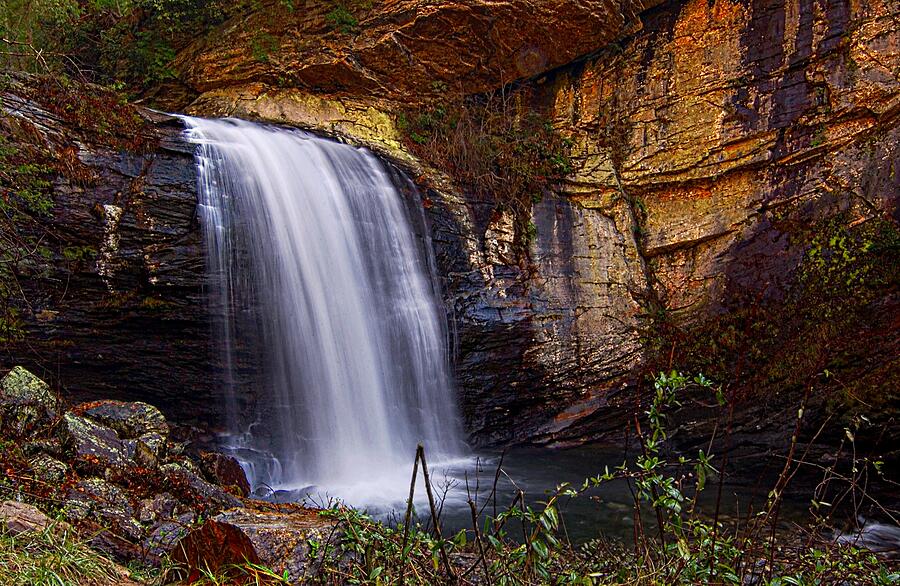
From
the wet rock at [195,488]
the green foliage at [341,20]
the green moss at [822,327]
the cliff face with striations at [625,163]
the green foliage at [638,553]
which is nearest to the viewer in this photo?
the green foliage at [638,553]

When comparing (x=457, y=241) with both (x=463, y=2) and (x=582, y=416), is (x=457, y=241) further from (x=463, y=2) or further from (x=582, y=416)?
(x=463, y=2)

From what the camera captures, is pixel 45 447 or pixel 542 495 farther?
pixel 542 495

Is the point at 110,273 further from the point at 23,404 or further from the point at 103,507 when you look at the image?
the point at 103,507

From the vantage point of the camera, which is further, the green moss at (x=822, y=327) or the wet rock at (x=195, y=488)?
the green moss at (x=822, y=327)

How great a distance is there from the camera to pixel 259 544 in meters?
3.18

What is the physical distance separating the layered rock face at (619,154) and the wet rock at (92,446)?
484cm

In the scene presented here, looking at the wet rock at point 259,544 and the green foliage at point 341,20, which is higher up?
the green foliage at point 341,20

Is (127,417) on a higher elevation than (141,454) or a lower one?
higher

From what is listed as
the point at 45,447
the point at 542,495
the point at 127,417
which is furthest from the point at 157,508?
the point at 542,495

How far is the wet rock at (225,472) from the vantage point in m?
5.46

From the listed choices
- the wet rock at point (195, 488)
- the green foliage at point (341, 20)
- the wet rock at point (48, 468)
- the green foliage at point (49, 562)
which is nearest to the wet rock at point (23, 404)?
the wet rock at point (48, 468)

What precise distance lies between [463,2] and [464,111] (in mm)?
1827

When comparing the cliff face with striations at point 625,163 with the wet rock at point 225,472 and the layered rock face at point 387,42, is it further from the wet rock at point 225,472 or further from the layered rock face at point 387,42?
the wet rock at point 225,472

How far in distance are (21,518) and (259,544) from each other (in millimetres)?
1107
